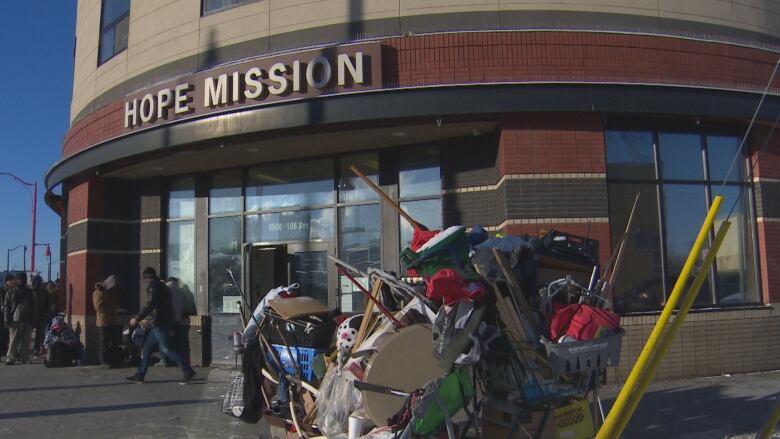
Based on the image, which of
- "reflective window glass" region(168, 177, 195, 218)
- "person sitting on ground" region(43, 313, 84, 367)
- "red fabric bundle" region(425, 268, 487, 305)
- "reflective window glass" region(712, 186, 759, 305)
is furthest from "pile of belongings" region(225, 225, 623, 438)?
"person sitting on ground" region(43, 313, 84, 367)

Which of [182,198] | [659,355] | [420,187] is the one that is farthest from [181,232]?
[659,355]

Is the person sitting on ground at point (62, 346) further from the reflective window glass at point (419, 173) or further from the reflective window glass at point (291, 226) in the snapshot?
the reflective window glass at point (419, 173)

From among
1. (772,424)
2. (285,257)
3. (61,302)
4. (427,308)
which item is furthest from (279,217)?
(772,424)

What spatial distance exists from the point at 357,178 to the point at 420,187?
3.92ft

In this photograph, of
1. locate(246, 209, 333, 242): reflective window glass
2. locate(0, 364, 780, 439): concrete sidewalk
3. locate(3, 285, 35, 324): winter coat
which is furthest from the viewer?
locate(3, 285, 35, 324): winter coat

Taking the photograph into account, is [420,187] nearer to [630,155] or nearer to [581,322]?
[630,155]

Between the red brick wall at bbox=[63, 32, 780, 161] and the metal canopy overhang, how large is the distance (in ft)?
0.62

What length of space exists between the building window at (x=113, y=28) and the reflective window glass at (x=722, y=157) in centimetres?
1015

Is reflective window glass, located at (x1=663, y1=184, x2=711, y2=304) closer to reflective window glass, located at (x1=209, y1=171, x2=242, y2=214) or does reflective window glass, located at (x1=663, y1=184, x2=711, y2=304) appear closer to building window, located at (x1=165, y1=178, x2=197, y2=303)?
reflective window glass, located at (x1=209, y1=171, x2=242, y2=214)

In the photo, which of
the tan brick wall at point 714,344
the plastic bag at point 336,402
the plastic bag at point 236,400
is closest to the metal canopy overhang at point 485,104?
the tan brick wall at point 714,344

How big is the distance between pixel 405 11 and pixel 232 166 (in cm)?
437

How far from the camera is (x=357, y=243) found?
1117cm

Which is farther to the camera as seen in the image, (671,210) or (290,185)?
(290,185)

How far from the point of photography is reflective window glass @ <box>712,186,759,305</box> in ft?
32.9
